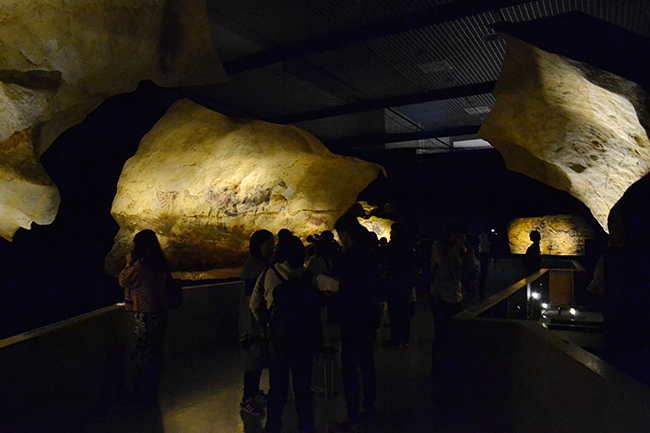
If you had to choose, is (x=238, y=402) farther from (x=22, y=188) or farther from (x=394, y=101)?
(x=394, y=101)

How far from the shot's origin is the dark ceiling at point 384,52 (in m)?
2.34

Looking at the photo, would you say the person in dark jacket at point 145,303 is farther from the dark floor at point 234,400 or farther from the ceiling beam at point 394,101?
the ceiling beam at point 394,101

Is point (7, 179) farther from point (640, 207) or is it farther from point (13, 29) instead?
point (640, 207)

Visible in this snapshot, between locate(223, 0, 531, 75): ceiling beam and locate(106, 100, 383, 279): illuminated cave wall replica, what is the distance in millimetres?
742

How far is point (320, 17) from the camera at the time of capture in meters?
4.33

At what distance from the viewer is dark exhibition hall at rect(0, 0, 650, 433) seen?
2.20 metres

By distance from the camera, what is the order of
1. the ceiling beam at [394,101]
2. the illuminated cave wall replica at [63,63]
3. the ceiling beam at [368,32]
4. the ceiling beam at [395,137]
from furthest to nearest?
the ceiling beam at [395,137]
the ceiling beam at [394,101]
the ceiling beam at [368,32]
the illuminated cave wall replica at [63,63]

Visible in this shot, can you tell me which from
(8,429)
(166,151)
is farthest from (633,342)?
(166,151)

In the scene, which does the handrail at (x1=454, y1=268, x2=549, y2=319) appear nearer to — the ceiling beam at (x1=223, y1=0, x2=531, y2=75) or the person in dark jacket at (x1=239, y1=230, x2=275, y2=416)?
the person in dark jacket at (x1=239, y1=230, x2=275, y2=416)

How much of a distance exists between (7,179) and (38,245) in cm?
282

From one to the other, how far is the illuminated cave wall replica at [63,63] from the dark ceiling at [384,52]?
1.49 m

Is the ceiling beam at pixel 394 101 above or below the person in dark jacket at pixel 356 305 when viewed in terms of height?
above

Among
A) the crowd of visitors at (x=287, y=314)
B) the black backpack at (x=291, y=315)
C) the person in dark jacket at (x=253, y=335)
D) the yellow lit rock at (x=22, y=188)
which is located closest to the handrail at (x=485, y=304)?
the crowd of visitors at (x=287, y=314)

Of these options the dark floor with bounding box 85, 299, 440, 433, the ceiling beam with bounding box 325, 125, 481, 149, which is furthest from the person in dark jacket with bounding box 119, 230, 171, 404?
the ceiling beam with bounding box 325, 125, 481, 149
